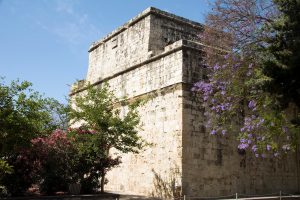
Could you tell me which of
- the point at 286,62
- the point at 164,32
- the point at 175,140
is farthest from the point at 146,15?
the point at 286,62

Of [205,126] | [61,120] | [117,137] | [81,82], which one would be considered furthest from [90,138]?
[61,120]

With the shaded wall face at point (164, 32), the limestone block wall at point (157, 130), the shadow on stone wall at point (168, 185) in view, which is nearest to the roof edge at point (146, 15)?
the shaded wall face at point (164, 32)

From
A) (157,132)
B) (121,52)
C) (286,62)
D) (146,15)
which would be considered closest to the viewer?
(286,62)

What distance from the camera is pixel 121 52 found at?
18.3 meters

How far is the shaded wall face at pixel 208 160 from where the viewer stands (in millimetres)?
12648

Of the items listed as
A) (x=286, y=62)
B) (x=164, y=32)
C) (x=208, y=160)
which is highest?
(x=164, y=32)

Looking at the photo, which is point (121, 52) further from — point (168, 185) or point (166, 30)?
point (168, 185)

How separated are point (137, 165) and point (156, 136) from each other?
1704mm

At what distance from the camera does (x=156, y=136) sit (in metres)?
13.9

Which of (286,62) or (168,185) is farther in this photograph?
(168,185)

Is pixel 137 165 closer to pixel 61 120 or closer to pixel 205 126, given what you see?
pixel 205 126

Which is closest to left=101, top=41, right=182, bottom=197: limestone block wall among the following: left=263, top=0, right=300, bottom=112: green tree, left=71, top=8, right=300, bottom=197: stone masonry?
left=71, top=8, right=300, bottom=197: stone masonry

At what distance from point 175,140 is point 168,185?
1.70 meters

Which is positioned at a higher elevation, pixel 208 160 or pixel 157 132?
pixel 157 132
